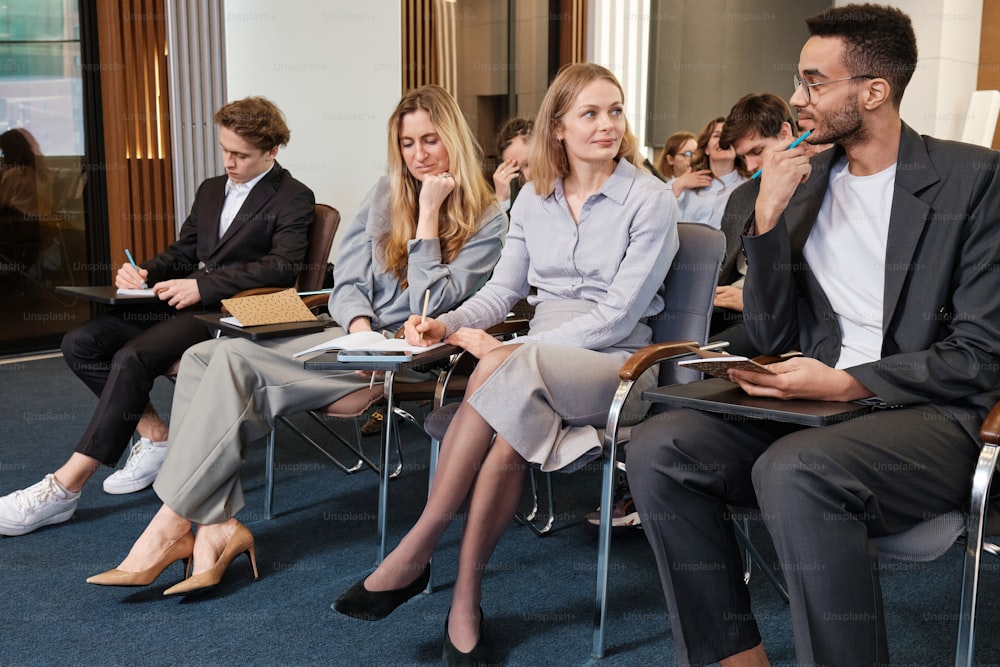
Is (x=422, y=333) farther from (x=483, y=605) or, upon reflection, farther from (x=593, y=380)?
(x=483, y=605)

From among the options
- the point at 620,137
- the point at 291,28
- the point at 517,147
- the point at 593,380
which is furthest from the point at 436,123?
the point at 291,28

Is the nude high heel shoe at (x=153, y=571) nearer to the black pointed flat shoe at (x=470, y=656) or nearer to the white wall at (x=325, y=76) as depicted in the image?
the black pointed flat shoe at (x=470, y=656)

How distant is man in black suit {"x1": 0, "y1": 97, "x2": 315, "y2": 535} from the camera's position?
2836 mm

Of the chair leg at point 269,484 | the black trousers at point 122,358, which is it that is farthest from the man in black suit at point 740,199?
the black trousers at point 122,358

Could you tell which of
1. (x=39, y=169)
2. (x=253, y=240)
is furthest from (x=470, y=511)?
(x=39, y=169)

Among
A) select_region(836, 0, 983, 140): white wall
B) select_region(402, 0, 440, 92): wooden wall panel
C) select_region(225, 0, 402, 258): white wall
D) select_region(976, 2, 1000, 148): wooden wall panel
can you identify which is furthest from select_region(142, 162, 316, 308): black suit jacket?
select_region(976, 2, 1000, 148): wooden wall panel

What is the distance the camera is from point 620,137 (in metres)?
2.54

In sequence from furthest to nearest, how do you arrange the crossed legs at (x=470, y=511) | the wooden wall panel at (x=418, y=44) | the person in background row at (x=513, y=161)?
the wooden wall panel at (x=418, y=44), the person in background row at (x=513, y=161), the crossed legs at (x=470, y=511)

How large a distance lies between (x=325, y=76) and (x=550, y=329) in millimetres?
4317

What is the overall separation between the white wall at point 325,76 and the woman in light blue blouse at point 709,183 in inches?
111

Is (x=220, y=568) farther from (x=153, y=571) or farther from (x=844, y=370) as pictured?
(x=844, y=370)

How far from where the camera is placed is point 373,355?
90.2 inches

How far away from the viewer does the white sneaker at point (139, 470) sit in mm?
3197

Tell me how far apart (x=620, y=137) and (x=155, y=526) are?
1.58 metres
